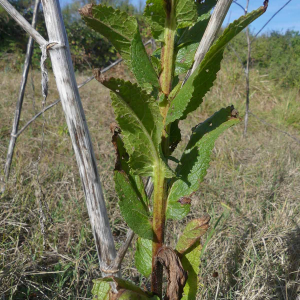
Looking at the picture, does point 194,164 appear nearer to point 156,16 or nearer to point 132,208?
point 132,208

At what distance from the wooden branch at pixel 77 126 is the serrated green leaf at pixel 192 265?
20cm

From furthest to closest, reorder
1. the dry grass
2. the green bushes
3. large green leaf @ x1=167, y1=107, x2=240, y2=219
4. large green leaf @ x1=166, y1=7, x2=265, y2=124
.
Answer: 1. the green bushes
2. the dry grass
3. large green leaf @ x1=167, y1=107, x2=240, y2=219
4. large green leaf @ x1=166, y1=7, x2=265, y2=124

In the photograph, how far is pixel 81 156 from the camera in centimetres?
69

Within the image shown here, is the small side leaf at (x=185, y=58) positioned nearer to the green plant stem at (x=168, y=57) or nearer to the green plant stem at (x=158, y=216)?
the green plant stem at (x=168, y=57)

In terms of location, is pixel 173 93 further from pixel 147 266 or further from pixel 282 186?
pixel 282 186

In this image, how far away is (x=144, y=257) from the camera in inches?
26.3

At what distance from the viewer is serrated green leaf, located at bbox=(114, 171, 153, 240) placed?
1.99ft

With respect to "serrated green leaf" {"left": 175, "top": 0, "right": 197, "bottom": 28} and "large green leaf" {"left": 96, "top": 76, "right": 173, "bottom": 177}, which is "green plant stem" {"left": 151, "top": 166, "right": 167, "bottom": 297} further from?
"serrated green leaf" {"left": 175, "top": 0, "right": 197, "bottom": 28}

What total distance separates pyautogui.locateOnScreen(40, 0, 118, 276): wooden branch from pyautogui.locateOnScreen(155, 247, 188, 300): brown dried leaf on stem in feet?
0.66

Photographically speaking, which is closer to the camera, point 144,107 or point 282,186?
point 144,107

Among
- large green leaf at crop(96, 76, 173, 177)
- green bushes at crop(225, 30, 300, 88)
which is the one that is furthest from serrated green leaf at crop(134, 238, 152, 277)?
green bushes at crop(225, 30, 300, 88)

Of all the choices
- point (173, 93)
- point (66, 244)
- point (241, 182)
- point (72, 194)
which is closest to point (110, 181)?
point (72, 194)

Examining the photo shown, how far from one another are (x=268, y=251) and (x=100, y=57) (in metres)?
8.30

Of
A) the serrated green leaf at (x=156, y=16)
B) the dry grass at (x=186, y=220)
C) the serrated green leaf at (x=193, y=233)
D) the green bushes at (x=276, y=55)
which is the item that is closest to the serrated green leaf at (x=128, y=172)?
the serrated green leaf at (x=193, y=233)
